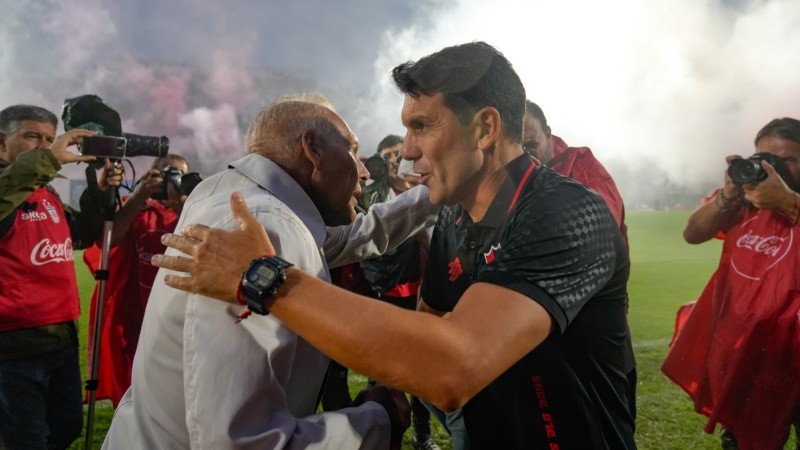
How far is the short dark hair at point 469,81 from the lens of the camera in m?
1.90

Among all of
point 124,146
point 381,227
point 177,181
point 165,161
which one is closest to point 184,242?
point 381,227

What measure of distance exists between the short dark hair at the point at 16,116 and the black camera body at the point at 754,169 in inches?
173

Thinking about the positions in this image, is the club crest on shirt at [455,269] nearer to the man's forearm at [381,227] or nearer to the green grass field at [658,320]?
the man's forearm at [381,227]

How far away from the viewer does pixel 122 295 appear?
213 inches

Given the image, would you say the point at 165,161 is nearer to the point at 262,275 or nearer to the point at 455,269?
the point at 455,269

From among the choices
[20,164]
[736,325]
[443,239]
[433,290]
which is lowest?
[736,325]

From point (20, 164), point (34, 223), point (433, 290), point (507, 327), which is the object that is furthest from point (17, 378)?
point (507, 327)

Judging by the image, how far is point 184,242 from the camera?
1458mm

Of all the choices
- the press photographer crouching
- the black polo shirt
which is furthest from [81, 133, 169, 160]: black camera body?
the black polo shirt

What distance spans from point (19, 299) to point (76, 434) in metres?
1.00

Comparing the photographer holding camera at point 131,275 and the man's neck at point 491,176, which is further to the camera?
the photographer holding camera at point 131,275

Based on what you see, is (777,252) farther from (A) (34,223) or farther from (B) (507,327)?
(A) (34,223)

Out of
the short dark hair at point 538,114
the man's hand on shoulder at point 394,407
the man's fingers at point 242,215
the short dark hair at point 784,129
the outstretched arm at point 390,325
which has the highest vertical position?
the short dark hair at point 538,114

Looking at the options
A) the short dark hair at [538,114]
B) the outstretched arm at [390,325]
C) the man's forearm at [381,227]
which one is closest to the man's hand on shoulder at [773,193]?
the short dark hair at [538,114]
